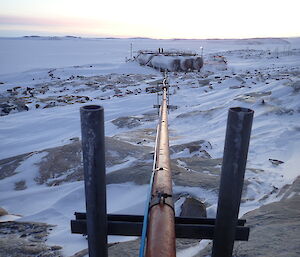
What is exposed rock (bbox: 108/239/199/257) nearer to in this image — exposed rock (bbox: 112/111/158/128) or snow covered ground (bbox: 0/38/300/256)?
snow covered ground (bbox: 0/38/300/256)

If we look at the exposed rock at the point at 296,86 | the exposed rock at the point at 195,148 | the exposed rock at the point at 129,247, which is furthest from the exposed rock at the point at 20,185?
the exposed rock at the point at 296,86

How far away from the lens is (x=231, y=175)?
2.45m

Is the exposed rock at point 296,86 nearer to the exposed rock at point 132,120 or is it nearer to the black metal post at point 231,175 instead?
the exposed rock at point 132,120

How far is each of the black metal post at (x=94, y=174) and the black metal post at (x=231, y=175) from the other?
108 cm

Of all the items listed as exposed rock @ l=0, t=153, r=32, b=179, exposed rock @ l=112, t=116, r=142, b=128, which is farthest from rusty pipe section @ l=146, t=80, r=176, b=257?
exposed rock @ l=112, t=116, r=142, b=128

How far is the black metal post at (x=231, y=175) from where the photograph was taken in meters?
2.31

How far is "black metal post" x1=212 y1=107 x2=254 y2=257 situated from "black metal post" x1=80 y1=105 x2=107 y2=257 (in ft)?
3.54

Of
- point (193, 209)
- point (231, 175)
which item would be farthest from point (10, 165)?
point (231, 175)

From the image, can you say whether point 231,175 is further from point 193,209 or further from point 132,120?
point 132,120

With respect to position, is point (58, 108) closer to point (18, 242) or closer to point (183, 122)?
point (183, 122)

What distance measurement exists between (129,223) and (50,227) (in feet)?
9.75

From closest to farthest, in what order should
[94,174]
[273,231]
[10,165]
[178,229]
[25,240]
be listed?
[94,174] → [178,229] → [273,231] → [25,240] → [10,165]

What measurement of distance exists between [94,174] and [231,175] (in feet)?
3.92

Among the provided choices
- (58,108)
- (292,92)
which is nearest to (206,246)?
(292,92)
